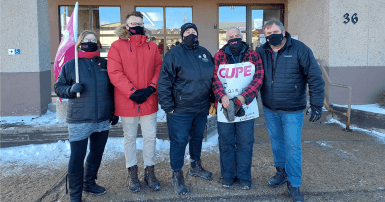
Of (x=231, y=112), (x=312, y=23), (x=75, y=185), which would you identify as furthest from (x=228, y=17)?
(x=75, y=185)

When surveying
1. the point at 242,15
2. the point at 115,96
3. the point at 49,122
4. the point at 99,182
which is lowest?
the point at 99,182

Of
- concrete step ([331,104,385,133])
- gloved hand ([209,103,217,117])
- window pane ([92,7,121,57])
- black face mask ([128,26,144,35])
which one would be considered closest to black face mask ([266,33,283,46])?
gloved hand ([209,103,217,117])

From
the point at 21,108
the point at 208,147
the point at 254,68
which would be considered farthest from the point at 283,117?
the point at 21,108

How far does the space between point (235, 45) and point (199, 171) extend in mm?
1670

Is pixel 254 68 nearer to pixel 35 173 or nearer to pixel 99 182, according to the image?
pixel 99 182

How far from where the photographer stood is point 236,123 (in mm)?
3447

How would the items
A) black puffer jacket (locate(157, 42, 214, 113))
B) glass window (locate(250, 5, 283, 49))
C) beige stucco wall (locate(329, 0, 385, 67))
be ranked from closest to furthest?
black puffer jacket (locate(157, 42, 214, 113)) < beige stucco wall (locate(329, 0, 385, 67)) < glass window (locate(250, 5, 283, 49))

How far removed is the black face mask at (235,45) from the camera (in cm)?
329

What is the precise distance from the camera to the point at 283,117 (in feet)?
10.7

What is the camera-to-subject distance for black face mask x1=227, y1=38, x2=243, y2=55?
3293mm

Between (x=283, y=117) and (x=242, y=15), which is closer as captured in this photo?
(x=283, y=117)

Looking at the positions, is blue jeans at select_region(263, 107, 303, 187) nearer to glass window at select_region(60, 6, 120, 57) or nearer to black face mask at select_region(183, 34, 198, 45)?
black face mask at select_region(183, 34, 198, 45)

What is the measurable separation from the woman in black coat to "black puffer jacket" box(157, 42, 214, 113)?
648 millimetres

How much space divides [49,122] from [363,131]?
628 cm
